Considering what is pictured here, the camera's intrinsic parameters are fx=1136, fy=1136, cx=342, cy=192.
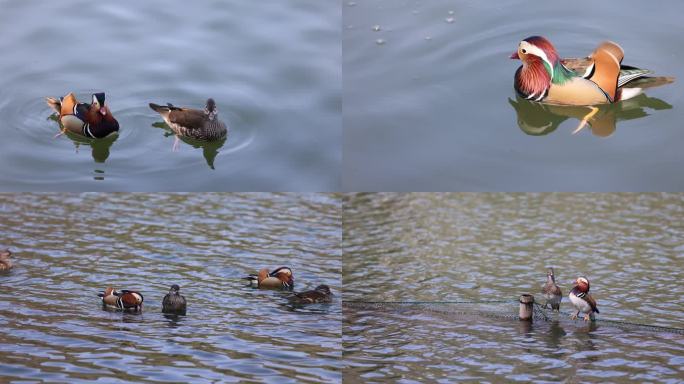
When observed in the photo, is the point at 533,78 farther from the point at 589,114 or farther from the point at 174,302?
the point at 174,302

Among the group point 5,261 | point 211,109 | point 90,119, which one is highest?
point 211,109

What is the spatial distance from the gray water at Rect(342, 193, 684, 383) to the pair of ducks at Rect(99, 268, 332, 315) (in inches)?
9.3

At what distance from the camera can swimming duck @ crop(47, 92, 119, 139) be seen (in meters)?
6.38

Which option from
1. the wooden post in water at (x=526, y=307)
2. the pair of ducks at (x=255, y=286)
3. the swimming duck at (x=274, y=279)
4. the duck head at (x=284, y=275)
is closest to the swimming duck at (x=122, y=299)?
the pair of ducks at (x=255, y=286)

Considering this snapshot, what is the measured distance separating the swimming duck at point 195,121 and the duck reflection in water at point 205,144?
2 cm

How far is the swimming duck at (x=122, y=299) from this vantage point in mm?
7082

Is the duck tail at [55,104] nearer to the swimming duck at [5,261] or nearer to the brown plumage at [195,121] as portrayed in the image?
the brown plumage at [195,121]

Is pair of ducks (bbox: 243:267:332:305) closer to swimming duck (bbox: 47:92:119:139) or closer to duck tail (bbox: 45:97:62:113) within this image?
swimming duck (bbox: 47:92:119:139)

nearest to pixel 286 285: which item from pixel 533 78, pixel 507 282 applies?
pixel 507 282

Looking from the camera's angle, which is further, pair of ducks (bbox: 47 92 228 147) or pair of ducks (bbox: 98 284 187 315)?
pair of ducks (bbox: 98 284 187 315)

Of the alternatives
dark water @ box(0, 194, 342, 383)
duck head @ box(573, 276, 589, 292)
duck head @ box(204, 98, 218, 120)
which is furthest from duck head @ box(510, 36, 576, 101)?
dark water @ box(0, 194, 342, 383)

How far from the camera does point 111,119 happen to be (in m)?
6.47

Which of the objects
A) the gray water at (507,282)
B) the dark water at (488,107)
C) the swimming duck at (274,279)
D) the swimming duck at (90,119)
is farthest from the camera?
the swimming duck at (274,279)

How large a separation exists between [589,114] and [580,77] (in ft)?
0.70
